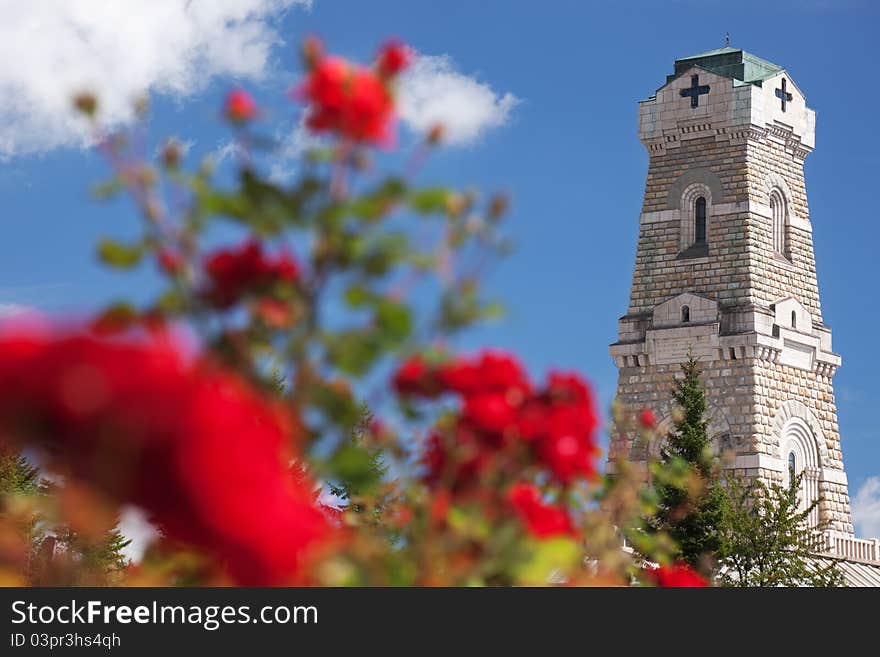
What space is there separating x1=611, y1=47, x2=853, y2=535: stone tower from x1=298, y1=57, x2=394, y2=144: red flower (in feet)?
150

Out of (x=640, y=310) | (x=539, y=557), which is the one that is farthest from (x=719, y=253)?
(x=539, y=557)

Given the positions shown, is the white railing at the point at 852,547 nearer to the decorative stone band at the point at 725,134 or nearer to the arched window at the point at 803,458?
the arched window at the point at 803,458

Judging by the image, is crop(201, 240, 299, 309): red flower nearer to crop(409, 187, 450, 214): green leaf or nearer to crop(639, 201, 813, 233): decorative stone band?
crop(409, 187, 450, 214): green leaf

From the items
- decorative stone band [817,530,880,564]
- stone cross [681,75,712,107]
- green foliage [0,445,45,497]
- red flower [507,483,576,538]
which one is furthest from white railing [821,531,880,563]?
red flower [507,483,576,538]

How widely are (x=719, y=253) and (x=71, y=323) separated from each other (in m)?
→ 49.2

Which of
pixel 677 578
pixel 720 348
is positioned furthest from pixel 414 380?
pixel 720 348

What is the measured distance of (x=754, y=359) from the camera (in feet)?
162

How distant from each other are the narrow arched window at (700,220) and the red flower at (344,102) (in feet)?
161

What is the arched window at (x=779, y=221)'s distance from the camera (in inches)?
2082

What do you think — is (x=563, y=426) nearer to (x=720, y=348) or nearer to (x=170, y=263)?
(x=170, y=263)

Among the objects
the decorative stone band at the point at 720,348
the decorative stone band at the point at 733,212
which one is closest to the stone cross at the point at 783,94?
the decorative stone band at the point at 733,212

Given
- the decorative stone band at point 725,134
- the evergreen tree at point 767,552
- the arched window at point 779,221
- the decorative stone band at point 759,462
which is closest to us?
the evergreen tree at point 767,552
